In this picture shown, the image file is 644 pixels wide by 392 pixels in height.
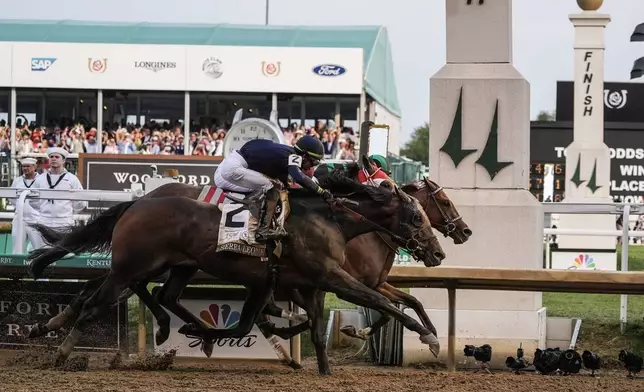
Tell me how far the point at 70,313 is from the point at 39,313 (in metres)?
1.29

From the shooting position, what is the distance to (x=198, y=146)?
22.9 meters

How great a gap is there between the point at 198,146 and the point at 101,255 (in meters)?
12.7

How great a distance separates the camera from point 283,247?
358 inches

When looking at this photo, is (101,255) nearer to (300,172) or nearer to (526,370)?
(300,172)

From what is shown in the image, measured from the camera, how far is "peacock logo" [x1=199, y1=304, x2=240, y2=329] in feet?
34.8

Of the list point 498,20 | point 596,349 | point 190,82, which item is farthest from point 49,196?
point 190,82

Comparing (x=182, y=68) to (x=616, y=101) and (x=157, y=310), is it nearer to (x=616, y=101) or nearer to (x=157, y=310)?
(x=616, y=101)

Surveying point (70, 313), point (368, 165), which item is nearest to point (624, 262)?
point (368, 165)

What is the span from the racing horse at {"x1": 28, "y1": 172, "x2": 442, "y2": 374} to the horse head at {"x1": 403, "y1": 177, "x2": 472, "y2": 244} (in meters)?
0.98

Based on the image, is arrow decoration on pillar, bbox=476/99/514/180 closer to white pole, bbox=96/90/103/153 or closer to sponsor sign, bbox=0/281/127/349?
sponsor sign, bbox=0/281/127/349

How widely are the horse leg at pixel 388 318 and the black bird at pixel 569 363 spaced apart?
41.7 inches

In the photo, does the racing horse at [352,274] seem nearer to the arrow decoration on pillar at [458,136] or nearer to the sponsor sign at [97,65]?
the arrow decoration on pillar at [458,136]

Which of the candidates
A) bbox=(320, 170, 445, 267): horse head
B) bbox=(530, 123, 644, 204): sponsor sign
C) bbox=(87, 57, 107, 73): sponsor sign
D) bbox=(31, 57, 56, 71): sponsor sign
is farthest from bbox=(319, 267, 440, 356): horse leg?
bbox=(31, 57, 56, 71): sponsor sign

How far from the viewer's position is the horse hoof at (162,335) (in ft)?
32.5
